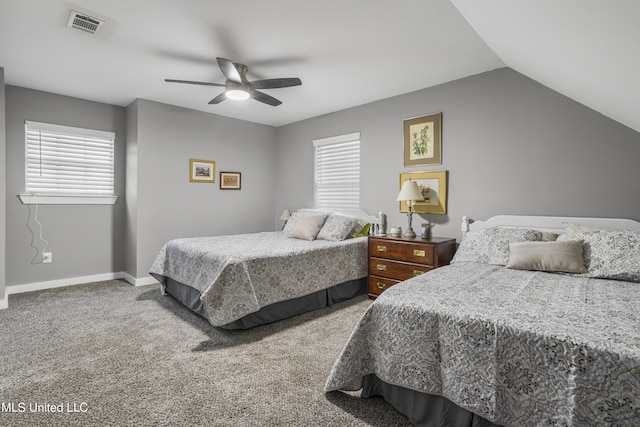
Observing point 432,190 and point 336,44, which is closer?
point 336,44

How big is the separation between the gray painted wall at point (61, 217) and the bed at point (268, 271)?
1359 mm

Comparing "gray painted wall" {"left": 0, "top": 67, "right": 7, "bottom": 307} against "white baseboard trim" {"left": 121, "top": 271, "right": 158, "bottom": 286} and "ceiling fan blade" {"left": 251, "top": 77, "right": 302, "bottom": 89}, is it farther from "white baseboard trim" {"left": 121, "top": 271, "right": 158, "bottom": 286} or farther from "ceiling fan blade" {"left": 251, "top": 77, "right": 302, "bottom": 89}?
"ceiling fan blade" {"left": 251, "top": 77, "right": 302, "bottom": 89}

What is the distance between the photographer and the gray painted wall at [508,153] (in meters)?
2.85

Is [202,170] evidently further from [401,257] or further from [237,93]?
[401,257]

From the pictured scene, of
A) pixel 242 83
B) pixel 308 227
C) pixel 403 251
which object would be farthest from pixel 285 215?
pixel 242 83

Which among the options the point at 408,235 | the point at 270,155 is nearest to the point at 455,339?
the point at 408,235

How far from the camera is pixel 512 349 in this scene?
1.41 metres

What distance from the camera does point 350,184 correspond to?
483 centimetres

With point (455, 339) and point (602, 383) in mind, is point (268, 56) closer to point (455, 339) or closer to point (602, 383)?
point (455, 339)

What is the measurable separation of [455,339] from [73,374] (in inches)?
94.4

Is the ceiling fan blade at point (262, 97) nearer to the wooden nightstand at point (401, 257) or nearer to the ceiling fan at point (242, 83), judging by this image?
the ceiling fan at point (242, 83)

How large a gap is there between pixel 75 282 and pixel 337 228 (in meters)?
3.57

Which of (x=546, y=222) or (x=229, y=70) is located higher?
(x=229, y=70)

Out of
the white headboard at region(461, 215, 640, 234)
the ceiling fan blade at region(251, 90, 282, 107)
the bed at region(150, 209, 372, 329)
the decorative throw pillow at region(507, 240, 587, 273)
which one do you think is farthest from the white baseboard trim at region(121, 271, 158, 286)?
the decorative throw pillow at region(507, 240, 587, 273)
